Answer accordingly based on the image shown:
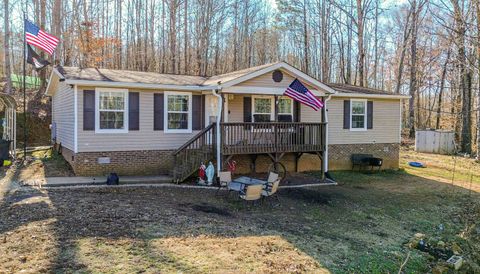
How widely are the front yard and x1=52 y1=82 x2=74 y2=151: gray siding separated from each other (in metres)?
2.72

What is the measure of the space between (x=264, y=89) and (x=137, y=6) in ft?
68.5

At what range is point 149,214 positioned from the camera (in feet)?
25.9

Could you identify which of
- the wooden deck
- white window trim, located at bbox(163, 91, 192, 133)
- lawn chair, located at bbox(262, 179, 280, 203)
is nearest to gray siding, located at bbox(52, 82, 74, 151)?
white window trim, located at bbox(163, 91, 192, 133)

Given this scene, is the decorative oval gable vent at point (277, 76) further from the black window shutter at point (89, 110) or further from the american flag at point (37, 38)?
the american flag at point (37, 38)

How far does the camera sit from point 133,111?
12.3m

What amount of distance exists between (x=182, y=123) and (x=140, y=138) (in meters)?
1.54

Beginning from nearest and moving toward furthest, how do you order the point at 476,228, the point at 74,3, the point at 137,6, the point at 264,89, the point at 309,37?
the point at 476,228 < the point at 264,89 < the point at 74,3 < the point at 137,6 < the point at 309,37

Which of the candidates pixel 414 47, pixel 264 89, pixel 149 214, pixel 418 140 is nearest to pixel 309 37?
pixel 414 47

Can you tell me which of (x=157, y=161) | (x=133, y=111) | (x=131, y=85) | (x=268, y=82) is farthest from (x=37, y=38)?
(x=268, y=82)

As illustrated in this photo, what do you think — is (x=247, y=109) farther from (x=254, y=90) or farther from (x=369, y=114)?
(x=369, y=114)

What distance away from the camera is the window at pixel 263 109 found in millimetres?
13891

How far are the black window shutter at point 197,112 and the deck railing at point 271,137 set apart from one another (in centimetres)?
161

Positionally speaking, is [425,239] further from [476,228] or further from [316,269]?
[316,269]

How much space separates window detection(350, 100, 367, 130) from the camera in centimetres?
1577
